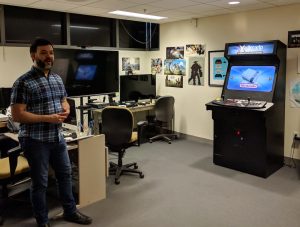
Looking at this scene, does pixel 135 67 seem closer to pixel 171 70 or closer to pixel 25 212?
pixel 171 70

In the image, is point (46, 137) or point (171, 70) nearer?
point (46, 137)

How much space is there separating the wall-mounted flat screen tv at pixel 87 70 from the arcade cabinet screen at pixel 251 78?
2252mm

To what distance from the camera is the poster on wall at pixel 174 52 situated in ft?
19.9

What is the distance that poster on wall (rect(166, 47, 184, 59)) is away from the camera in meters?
6.05

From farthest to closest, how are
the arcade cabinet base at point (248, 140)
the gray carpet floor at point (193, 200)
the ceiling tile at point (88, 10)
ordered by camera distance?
the ceiling tile at point (88, 10)
the arcade cabinet base at point (248, 140)
the gray carpet floor at point (193, 200)

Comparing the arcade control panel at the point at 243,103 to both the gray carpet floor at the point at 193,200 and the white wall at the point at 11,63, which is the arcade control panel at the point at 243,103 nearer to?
the gray carpet floor at the point at 193,200

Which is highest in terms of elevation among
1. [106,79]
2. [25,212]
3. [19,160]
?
[106,79]

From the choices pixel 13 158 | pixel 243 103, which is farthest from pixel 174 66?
pixel 13 158

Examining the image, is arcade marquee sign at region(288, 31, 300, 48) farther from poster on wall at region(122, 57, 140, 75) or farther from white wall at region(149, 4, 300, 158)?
poster on wall at region(122, 57, 140, 75)

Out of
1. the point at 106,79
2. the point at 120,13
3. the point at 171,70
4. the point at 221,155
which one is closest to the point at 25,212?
the point at 221,155

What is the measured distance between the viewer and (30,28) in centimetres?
516

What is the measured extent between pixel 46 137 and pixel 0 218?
1.03 metres

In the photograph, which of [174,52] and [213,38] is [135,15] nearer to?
[174,52]

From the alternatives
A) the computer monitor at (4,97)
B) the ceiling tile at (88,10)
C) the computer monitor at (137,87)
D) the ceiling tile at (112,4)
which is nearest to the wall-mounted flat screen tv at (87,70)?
the computer monitor at (137,87)
